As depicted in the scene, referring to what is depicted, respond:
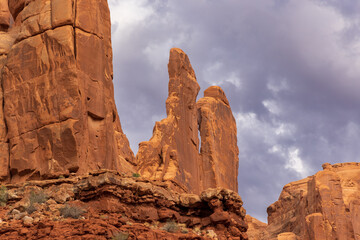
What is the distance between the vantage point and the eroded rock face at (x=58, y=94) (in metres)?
31.1

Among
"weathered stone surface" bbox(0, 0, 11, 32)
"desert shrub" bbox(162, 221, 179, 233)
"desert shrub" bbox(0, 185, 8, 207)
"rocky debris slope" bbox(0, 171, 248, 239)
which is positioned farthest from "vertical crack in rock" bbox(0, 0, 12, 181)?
"desert shrub" bbox(162, 221, 179, 233)

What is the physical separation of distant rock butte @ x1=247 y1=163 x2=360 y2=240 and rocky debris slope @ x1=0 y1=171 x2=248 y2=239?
29.8 metres

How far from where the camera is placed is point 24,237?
2308 cm

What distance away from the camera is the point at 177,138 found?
46.9 meters

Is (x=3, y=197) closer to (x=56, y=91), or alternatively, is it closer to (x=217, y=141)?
(x=56, y=91)

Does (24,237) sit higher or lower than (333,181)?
lower

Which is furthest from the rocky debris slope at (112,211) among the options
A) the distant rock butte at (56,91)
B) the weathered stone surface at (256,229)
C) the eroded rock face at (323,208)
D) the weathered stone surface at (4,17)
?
the weathered stone surface at (256,229)

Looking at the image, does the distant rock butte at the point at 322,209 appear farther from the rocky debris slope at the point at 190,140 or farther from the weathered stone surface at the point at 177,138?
the weathered stone surface at the point at 177,138

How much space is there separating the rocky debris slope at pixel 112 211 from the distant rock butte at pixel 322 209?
97.7 ft

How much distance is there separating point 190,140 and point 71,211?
79.3ft

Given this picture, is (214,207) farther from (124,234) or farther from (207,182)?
(207,182)

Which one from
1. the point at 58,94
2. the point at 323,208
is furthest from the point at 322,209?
the point at 58,94

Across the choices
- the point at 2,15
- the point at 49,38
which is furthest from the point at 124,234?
the point at 2,15

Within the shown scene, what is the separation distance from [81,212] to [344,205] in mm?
38576
